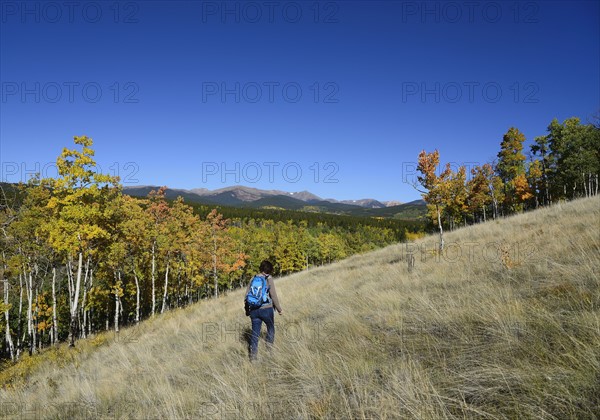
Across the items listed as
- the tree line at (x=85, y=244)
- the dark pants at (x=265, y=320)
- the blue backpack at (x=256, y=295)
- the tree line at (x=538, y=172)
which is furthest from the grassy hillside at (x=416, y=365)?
the tree line at (x=538, y=172)

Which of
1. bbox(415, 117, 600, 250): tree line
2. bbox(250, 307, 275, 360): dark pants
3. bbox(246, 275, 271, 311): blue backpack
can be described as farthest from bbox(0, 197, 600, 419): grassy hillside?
bbox(415, 117, 600, 250): tree line

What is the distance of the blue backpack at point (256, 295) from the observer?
6.35 m

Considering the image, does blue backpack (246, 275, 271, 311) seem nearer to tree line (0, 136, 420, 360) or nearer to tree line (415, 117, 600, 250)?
tree line (0, 136, 420, 360)

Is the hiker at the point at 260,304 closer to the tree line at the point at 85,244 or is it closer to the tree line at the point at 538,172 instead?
the tree line at the point at 85,244

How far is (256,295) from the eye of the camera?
20.9 ft

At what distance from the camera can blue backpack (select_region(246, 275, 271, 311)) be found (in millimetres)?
6348

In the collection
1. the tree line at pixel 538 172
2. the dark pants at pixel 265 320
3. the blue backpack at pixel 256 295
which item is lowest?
the dark pants at pixel 265 320

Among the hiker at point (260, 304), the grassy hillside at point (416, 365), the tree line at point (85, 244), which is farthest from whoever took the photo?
the tree line at point (85, 244)

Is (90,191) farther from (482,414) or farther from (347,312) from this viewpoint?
(482,414)

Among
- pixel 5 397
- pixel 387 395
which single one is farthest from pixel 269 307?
pixel 5 397

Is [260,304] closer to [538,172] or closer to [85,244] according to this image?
[85,244]

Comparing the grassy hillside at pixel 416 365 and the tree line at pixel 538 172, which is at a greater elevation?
the tree line at pixel 538 172

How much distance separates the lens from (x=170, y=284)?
4244cm

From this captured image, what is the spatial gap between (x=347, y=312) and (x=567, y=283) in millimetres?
3776
